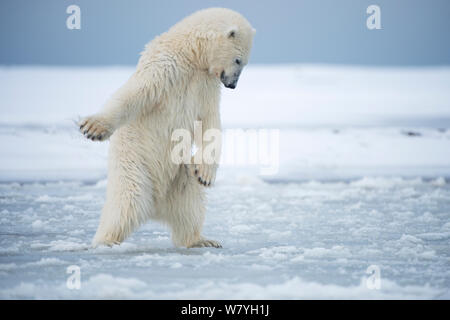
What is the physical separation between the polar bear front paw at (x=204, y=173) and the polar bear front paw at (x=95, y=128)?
0.60 meters

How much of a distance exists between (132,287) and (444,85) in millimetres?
18629

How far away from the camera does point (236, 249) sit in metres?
3.59

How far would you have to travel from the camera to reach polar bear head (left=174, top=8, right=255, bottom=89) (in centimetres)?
348

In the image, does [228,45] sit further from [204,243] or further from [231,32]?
[204,243]

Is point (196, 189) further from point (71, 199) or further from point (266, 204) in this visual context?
point (71, 199)

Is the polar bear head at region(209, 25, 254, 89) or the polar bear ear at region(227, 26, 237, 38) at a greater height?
the polar bear ear at region(227, 26, 237, 38)

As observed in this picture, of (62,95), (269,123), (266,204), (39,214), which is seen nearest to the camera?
(39,214)

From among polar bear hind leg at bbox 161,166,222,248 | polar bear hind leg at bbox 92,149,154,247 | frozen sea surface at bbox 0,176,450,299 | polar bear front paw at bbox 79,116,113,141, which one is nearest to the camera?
frozen sea surface at bbox 0,176,450,299

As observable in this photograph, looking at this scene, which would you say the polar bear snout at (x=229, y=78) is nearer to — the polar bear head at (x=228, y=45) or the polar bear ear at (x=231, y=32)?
the polar bear head at (x=228, y=45)

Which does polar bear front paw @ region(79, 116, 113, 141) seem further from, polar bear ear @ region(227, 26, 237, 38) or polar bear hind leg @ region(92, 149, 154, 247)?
polar bear ear @ region(227, 26, 237, 38)

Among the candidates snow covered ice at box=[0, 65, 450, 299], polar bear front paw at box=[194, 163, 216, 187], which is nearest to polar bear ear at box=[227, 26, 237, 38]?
polar bear front paw at box=[194, 163, 216, 187]

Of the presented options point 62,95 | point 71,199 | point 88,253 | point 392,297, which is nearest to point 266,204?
point 71,199

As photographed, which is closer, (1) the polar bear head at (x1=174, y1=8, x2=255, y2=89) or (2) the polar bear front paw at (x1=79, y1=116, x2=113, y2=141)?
(2) the polar bear front paw at (x1=79, y1=116, x2=113, y2=141)
